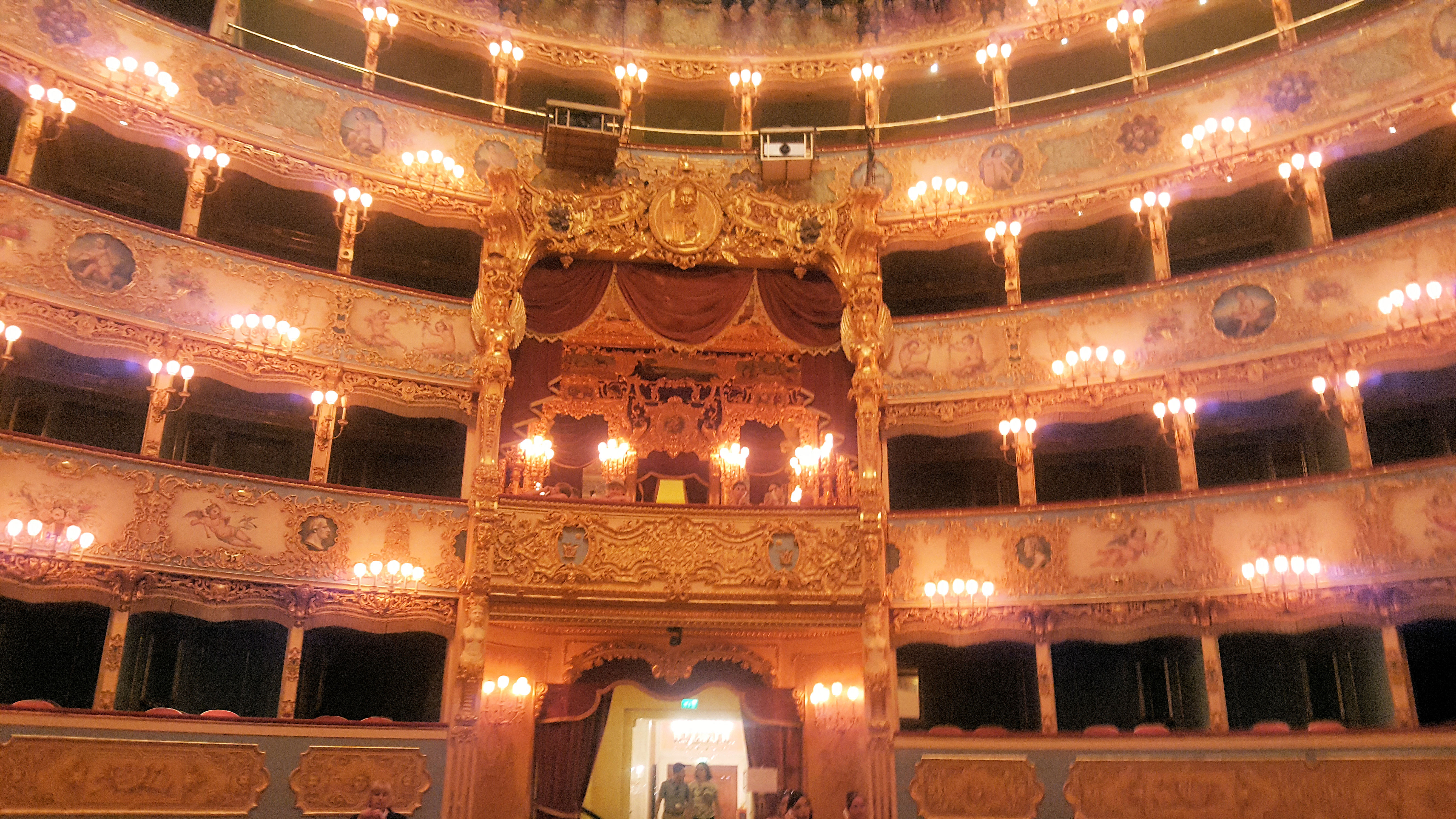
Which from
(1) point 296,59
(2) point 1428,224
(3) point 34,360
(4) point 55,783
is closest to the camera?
(4) point 55,783

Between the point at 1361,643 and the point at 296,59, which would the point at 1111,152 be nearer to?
the point at 1361,643

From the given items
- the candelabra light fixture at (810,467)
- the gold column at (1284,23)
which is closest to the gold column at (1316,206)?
the gold column at (1284,23)

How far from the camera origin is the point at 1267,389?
1372 centimetres

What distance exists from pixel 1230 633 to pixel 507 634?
10381mm

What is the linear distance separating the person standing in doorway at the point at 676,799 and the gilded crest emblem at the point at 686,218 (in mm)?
7495

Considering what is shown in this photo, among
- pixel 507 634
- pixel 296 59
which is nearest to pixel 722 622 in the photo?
pixel 507 634

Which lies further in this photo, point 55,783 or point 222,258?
point 222,258

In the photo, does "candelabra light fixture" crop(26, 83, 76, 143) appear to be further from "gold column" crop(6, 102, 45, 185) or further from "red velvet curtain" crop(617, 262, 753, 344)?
"red velvet curtain" crop(617, 262, 753, 344)

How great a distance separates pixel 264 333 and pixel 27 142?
3833 millimetres

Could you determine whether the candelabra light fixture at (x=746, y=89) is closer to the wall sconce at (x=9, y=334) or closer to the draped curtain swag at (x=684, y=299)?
the draped curtain swag at (x=684, y=299)

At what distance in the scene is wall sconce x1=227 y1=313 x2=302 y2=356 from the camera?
14.0m

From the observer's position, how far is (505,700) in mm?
14484

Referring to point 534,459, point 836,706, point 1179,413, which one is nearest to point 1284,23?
point 1179,413

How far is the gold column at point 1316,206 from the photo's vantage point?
1392cm
